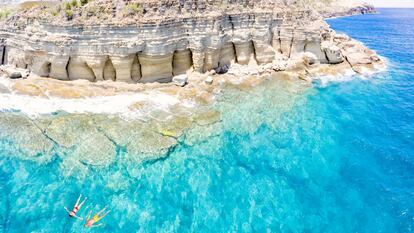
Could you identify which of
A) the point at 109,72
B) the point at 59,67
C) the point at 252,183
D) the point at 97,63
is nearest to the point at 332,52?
the point at 252,183

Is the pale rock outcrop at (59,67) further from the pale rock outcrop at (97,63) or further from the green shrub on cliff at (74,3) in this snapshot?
the green shrub on cliff at (74,3)

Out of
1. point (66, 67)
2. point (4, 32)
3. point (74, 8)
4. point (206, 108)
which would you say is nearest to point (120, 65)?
point (66, 67)

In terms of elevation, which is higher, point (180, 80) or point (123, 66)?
point (123, 66)

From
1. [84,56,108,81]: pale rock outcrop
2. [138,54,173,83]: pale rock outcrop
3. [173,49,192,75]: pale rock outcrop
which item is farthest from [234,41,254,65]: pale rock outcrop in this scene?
[84,56,108,81]: pale rock outcrop

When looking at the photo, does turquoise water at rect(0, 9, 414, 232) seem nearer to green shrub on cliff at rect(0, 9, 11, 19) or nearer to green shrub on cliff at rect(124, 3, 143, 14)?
green shrub on cliff at rect(124, 3, 143, 14)

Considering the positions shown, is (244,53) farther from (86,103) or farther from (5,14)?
(5,14)

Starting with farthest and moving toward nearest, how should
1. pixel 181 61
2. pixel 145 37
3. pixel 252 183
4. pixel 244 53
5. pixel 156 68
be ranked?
pixel 244 53 < pixel 181 61 < pixel 156 68 < pixel 145 37 < pixel 252 183
